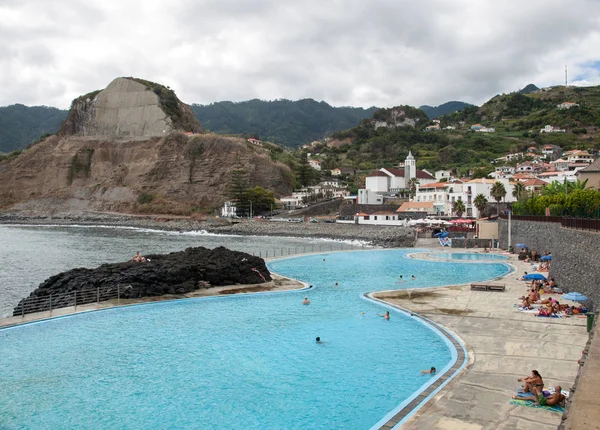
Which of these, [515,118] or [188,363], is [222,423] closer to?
[188,363]

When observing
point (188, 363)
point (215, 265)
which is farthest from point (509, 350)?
point (215, 265)

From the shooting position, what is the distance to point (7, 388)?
1183 cm

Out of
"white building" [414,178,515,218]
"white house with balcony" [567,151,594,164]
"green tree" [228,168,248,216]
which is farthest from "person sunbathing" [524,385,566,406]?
"white house with balcony" [567,151,594,164]

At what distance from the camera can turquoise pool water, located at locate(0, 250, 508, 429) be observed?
10.6 meters

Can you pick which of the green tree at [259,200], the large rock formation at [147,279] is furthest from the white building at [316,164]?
the large rock formation at [147,279]

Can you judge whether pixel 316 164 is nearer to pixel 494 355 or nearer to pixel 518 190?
pixel 518 190

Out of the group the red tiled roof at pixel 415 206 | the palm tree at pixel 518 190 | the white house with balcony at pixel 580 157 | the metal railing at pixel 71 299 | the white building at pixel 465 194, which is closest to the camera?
the metal railing at pixel 71 299

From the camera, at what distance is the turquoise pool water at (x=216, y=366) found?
10.6m

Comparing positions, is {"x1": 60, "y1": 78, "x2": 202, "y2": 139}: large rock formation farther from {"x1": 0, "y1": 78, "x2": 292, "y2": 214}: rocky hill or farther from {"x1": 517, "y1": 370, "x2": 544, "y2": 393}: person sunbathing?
{"x1": 517, "y1": 370, "x2": 544, "y2": 393}: person sunbathing

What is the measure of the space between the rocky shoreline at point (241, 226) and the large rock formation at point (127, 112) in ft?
87.4

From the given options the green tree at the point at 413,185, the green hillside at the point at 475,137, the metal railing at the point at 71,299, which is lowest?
the metal railing at the point at 71,299

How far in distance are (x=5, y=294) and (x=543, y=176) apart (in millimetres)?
80866

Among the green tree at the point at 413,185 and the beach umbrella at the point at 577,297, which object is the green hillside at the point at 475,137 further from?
the beach umbrella at the point at 577,297

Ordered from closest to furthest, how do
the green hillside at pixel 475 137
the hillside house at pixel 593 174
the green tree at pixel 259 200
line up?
1. the hillside house at pixel 593 174
2. the green tree at pixel 259 200
3. the green hillside at pixel 475 137
